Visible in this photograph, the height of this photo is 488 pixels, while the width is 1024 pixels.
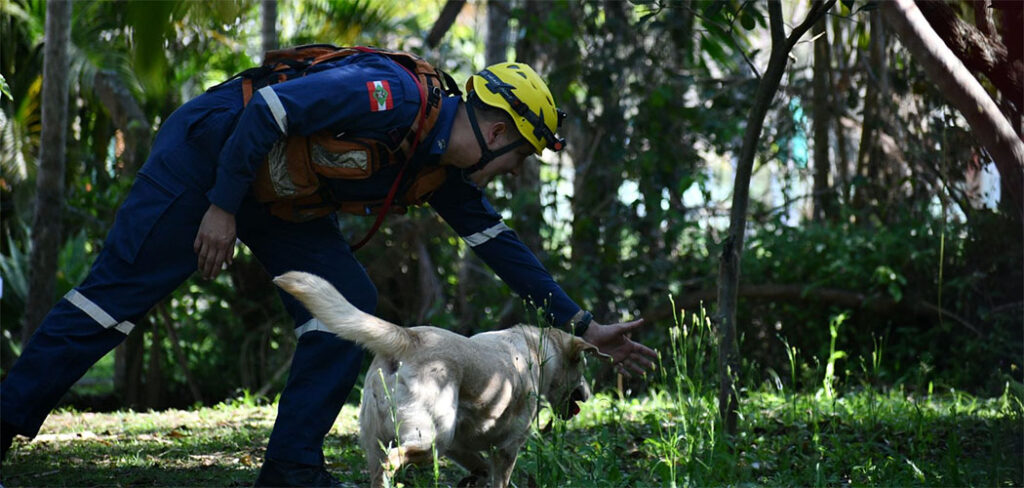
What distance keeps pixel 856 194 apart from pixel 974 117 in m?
6.17

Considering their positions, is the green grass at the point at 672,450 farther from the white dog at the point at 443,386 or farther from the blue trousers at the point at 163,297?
the blue trousers at the point at 163,297

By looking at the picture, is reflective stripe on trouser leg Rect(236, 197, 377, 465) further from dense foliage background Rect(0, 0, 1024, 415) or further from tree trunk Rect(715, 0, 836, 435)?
dense foliage background Rect(0, 0, 1024, 415)

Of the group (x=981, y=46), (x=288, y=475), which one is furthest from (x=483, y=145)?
(x=981, y=46)

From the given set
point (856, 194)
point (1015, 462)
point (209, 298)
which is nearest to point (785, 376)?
point (856, 194)

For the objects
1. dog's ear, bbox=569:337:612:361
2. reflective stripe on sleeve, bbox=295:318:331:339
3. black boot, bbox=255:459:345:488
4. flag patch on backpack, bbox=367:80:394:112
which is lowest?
black boot, bbox=255:459:345:488

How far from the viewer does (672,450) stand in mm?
3344

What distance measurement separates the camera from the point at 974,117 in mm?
3174

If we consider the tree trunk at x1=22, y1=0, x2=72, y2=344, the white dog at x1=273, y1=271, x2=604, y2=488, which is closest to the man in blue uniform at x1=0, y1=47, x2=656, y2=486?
the white dog at x1=273, y1=271, x2=604, y2=488

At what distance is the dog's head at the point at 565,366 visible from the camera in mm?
3926

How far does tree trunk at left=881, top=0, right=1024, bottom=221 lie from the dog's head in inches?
62.8

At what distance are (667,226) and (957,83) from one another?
6.05 meters

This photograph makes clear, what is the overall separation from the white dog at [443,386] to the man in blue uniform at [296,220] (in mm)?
272

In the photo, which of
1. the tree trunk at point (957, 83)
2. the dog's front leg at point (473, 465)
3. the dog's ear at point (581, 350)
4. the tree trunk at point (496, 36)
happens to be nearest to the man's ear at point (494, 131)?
the dog's ear at point (581, 350)

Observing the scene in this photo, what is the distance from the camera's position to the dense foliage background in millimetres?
7809
